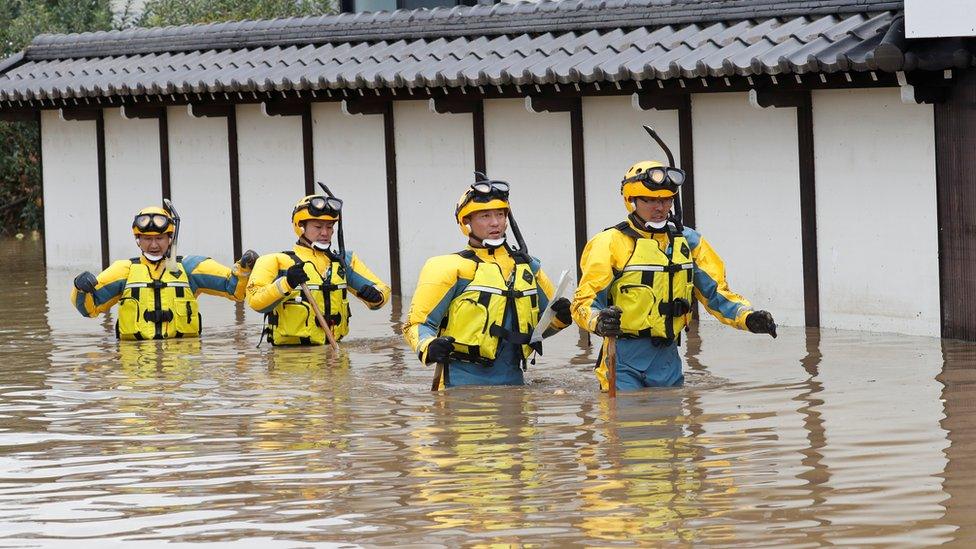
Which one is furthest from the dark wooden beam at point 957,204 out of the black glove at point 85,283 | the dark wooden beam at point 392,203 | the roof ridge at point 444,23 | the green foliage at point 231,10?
the green foliage at point 231,10

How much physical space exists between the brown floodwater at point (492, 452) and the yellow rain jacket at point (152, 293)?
982 mm

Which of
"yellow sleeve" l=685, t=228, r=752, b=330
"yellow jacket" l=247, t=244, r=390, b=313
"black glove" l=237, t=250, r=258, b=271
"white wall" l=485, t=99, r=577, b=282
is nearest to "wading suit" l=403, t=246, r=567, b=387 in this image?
"yellow sleeve" l=685, t=228, r=752, b=330

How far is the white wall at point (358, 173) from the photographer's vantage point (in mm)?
19188

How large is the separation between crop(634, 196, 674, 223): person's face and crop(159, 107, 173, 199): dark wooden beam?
11.7 metres

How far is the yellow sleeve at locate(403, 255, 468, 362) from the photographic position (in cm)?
1091

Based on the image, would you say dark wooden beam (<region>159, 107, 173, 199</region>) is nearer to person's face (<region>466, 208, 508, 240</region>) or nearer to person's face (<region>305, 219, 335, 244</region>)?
person's face (<region>305, 219, 335, 244</region>)

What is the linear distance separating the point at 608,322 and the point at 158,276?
5743 millimetres

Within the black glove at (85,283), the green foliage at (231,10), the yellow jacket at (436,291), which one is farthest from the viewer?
the green foliage at (231,10)

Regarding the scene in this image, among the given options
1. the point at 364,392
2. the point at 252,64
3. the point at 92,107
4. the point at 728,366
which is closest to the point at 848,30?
the point at 728,366

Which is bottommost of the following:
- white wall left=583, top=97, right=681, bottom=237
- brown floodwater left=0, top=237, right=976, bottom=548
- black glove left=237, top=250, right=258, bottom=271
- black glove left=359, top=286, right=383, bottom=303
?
brown floodwater left=0, top=237, right=976, bottom=548

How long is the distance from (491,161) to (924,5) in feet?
19.7

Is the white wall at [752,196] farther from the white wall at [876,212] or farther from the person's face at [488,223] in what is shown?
the person's face at [488,223]

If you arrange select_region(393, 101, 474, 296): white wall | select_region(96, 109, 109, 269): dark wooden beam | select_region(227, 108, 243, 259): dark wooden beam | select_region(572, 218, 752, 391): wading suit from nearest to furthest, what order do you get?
select_region(572, 218, 752, 391): wading suit, select_region(393, 101, 474, 296): white wall, select_region(227, 108, 243, 259): dark wooden beam, select_region(96, 109, 109, 269): dark wooden beam

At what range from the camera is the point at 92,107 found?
22.3 meters
